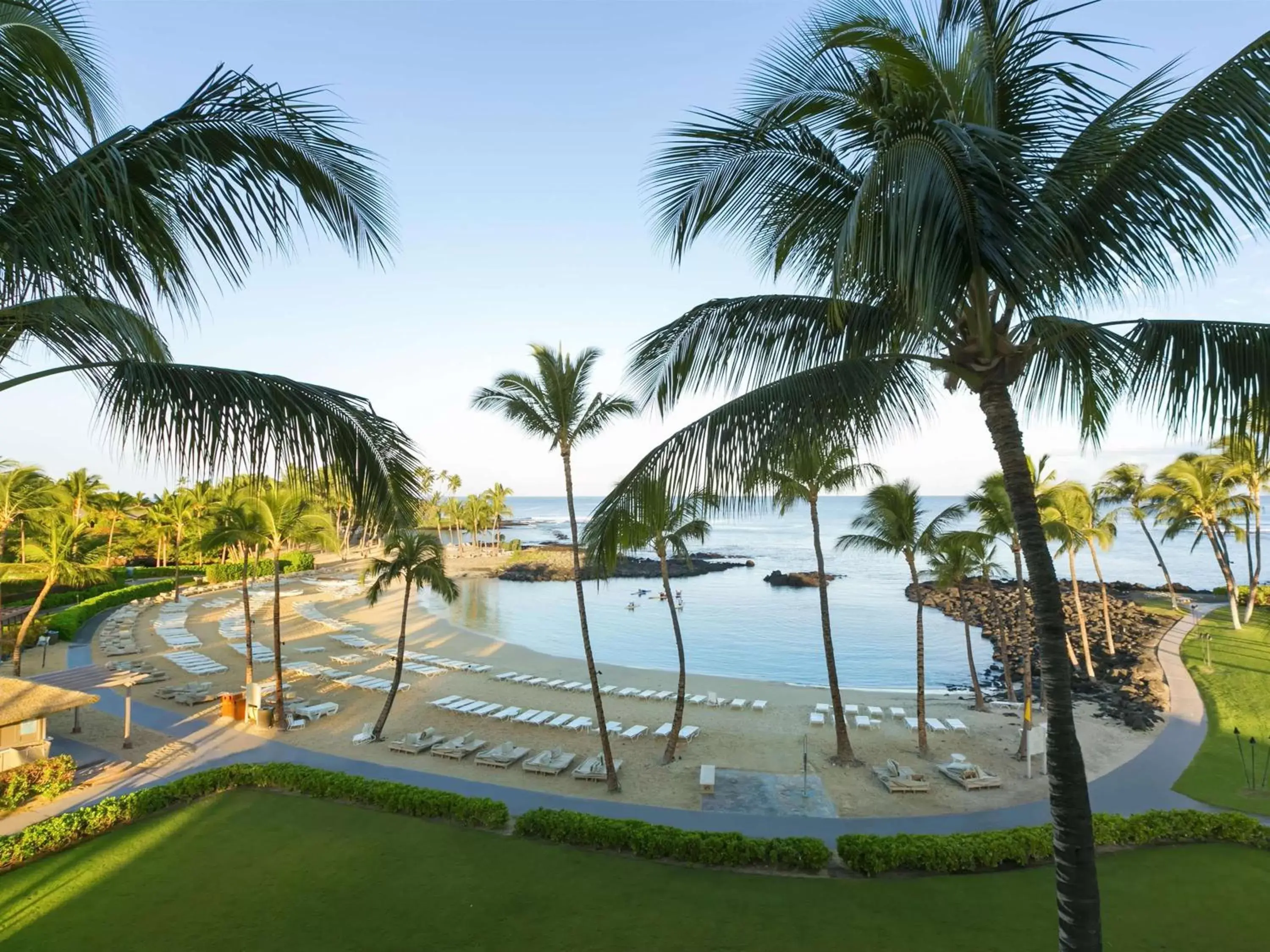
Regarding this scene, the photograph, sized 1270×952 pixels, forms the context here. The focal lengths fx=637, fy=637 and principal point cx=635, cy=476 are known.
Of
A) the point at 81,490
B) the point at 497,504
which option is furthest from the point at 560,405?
the point at 497,504

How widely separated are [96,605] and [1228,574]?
48967 mm

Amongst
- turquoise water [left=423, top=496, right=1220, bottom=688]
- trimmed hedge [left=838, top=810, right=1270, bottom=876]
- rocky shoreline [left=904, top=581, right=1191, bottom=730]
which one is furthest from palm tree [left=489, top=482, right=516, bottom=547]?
trimmed hedge [left=838, top=810, right=1270, bottom=876]

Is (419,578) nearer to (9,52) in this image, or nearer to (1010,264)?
(9,52)

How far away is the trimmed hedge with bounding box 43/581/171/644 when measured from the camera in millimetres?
25328

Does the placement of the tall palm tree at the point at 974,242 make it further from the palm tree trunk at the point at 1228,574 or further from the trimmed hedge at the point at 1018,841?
the palm tree trunk at the point at 1228,574

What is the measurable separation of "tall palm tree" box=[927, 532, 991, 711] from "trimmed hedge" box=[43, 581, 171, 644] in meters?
31.2

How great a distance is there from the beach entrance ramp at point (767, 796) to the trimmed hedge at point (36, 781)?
11.2 meters

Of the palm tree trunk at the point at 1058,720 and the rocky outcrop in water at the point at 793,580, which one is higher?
the palm tree trunk at the point at 1058,720

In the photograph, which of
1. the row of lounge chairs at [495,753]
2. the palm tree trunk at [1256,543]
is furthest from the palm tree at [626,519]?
the palm tree trunk at [1256,543]

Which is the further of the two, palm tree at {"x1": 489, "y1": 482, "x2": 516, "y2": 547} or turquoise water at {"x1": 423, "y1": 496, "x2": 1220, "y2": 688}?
palm tree at {"x1": 489, "y1": 482, "x2": 516, "y2": 547}

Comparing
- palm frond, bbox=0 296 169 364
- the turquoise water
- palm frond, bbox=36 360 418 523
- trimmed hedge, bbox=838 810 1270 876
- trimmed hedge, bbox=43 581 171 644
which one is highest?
palm frond, bbox=0 296 169 364

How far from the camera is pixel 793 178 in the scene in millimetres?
5367

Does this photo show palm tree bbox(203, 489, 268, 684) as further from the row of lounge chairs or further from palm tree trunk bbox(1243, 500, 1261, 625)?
palm tree trunk bbox(1243, 500, 1261, 625)

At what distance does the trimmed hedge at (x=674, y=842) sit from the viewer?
8.36m
